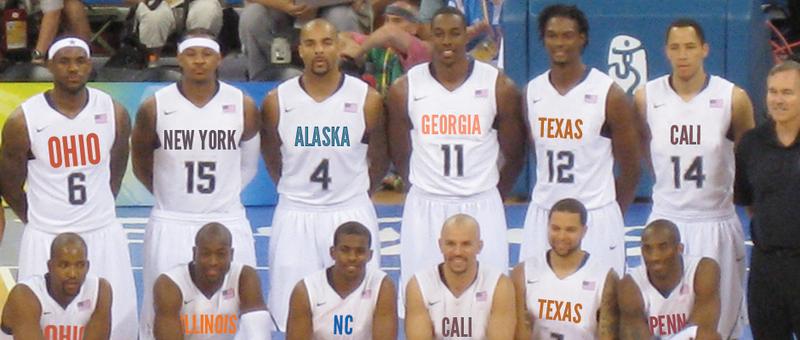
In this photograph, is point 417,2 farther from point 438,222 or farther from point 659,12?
point 438,222

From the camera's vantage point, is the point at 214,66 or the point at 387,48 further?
the point at 387,48

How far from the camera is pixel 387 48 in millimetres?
13898

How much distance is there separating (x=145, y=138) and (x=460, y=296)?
185 cm

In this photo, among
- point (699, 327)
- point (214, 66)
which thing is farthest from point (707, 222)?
point (214, 66)

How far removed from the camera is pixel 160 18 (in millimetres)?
14852

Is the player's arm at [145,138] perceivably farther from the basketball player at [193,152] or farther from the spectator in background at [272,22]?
the spectator in background at [272,22]

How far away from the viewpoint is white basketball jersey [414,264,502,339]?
8477 millimetres

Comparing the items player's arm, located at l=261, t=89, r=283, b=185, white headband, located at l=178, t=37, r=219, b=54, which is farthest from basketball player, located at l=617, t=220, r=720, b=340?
white headband, located at l=178, t=37, r=219, b=54

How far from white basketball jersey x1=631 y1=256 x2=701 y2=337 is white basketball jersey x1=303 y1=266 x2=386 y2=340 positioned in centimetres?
132

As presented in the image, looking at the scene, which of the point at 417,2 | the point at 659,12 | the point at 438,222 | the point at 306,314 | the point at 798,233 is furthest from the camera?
the point at 417,2

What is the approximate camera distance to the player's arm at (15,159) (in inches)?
344

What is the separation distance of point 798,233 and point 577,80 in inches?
60.6

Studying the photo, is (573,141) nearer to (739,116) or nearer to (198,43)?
(739,116)

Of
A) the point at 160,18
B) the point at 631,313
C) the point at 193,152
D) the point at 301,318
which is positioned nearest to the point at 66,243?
the point at 193,152
